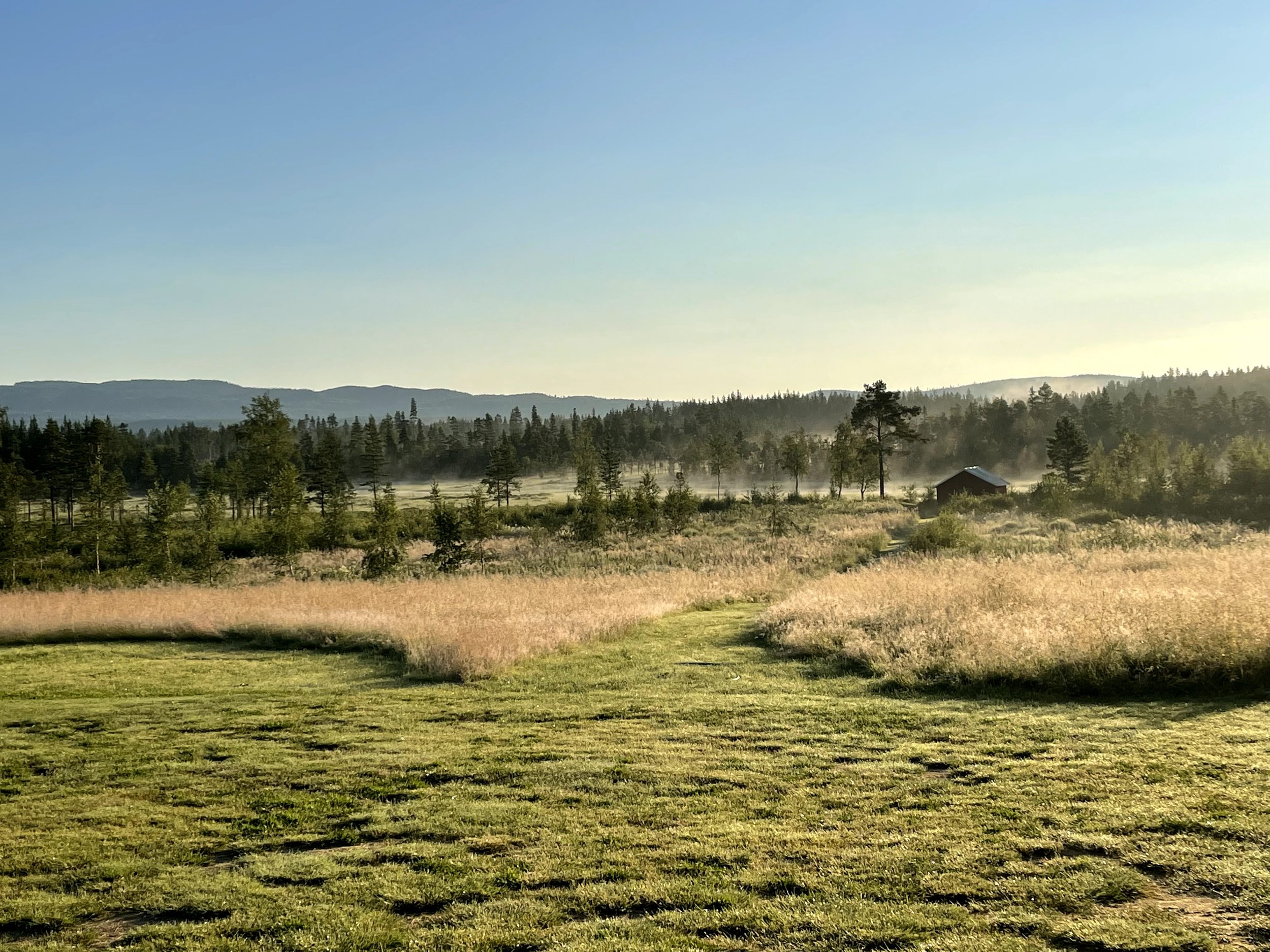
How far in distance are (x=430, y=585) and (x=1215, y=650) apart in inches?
869

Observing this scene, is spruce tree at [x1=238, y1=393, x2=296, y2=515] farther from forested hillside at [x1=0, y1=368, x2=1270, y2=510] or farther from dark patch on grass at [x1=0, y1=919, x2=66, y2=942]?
dark patch on grass at [x1=0, y1=919, x2=66, y2=942]

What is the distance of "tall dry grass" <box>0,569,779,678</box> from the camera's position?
16406 millimetres

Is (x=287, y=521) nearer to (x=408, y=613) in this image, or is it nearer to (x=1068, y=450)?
(x=408, y=613)

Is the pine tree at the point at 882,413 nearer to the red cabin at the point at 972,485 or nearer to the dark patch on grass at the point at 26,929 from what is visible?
the red cabin at the point at 972,485

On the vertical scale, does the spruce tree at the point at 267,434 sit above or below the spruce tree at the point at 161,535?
above

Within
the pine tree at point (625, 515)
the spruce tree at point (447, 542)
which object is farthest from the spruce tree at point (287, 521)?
the pine tree at point (625, 515)

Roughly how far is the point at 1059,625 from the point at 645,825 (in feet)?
29.7

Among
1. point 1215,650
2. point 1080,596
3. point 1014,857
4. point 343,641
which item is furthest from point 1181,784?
point 343,641

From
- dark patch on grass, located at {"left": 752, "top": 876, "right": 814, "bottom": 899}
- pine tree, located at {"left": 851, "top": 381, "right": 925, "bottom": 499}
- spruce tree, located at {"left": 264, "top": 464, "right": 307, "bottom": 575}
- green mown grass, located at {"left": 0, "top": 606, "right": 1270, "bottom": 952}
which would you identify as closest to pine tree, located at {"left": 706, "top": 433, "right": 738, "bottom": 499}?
pine tree, located at {"left": 851, "top": 381, "right": 925, "bottom": 499}

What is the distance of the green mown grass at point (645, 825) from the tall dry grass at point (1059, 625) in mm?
1004

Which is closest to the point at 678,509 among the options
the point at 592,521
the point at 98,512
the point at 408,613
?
the point at 592,521

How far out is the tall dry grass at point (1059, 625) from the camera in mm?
10992

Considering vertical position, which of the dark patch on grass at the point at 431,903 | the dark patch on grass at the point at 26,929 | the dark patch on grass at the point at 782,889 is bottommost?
the dark patch on grass at the point at 26,929

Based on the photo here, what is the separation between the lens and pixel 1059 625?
12.9 m
